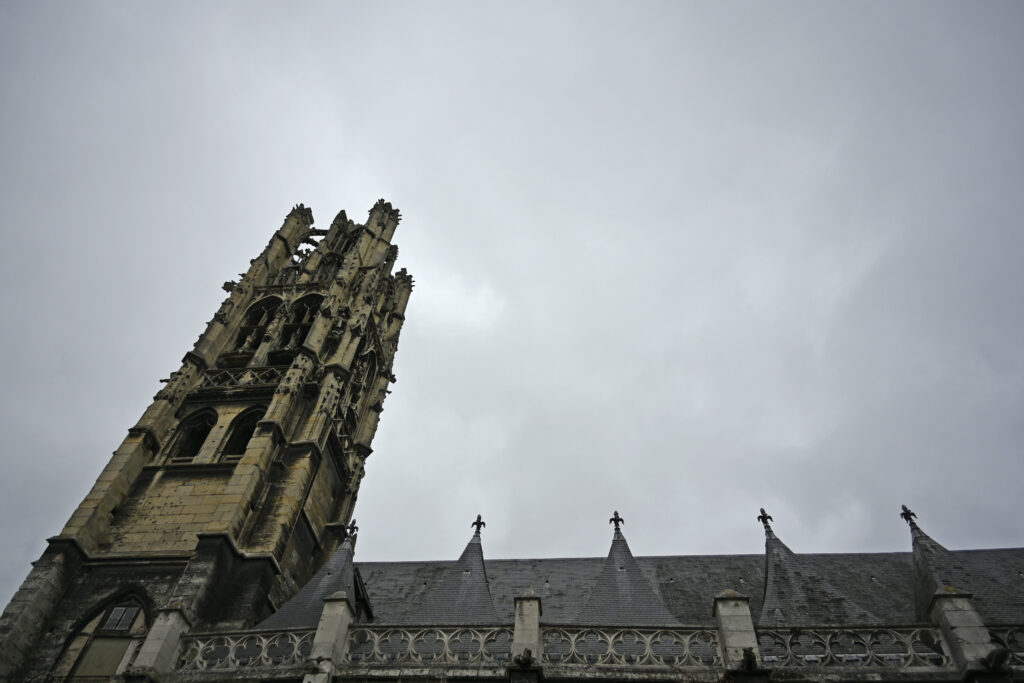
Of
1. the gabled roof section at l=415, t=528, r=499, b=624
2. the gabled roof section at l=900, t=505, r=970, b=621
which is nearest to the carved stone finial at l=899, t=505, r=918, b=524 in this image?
the gabled roof section at l=900, t=505, r=970, b=621

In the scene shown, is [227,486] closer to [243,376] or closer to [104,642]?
[104,642]

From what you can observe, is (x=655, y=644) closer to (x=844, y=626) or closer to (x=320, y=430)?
(x=844, y=626)

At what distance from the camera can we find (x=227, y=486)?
19.1 metres

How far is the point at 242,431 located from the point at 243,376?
2.03 m

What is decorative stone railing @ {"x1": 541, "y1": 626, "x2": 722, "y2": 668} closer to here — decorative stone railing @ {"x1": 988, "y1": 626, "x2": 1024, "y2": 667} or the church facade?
the church facade

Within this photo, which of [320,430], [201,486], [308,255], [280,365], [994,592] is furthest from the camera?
[308,255]

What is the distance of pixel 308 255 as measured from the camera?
107ft

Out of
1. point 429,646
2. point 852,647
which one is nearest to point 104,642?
point 429,646

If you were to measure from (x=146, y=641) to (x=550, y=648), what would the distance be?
7.66 m

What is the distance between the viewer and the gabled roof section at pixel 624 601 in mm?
14969

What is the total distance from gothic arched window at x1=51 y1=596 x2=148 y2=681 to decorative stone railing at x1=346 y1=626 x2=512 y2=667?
4.61 m

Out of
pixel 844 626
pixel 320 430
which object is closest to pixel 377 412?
pixel 320 430

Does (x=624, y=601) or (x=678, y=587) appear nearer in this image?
(x=624, y=601)

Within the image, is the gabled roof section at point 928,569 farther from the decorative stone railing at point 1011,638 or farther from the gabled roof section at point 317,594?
the gabled roof section at point 317,594
